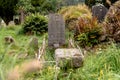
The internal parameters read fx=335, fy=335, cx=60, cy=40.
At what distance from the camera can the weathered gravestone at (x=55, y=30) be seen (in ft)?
28.6

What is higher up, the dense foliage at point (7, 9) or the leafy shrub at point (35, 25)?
the dense foliage at point (7, 9)

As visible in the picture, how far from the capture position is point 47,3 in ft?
76.0

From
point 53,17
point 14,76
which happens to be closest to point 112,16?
point 53,17

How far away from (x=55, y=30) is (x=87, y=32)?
871mm

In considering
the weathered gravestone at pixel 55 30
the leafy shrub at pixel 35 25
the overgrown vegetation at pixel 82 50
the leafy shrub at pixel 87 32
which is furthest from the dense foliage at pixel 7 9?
the weathered gravestone at pixel 55 30

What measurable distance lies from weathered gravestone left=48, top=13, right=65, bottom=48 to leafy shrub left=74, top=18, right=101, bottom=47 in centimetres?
48

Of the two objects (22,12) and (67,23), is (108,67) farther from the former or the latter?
(22,12)

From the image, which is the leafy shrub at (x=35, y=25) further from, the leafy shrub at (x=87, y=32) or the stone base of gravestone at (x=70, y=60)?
A: the stone base of gravestone at (x=70, y=60)

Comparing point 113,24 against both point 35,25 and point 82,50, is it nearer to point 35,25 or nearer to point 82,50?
point 82,50

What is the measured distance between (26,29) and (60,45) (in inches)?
198

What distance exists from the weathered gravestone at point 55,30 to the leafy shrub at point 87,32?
1.58 ft

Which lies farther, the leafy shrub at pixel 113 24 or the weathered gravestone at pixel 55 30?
the weathered gravestone at pixel 55 30

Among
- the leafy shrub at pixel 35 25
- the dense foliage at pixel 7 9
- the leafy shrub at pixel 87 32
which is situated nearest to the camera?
the leafy shrub at pixel 87 32

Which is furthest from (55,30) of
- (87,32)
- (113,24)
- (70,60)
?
(70,60)
